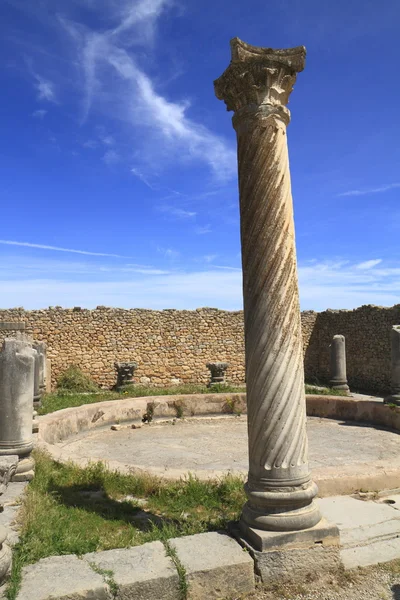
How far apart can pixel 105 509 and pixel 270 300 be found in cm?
250

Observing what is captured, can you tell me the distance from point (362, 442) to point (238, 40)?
22.2 ft

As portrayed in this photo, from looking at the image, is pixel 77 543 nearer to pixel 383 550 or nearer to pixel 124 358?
pixel 383 550

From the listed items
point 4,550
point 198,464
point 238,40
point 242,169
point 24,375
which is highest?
point 238,40

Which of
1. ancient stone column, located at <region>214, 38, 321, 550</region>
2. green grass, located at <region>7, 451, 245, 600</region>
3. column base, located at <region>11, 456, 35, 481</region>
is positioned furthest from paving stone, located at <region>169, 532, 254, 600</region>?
column base, located at <region>11, 456, 35, 481</region>

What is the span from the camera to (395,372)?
10.2 metres

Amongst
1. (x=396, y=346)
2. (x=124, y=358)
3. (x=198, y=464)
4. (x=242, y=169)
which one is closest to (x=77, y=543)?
(x=242, y=169)

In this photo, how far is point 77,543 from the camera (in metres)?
3.28

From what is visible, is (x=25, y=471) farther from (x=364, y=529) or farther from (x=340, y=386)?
(x=340, y=386)

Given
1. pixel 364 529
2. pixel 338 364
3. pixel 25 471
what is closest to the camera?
pixel 364 529

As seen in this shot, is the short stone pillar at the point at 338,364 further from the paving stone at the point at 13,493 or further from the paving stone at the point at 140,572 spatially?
the paving stone at the point at 140,572

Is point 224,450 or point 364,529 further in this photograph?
point 224,450

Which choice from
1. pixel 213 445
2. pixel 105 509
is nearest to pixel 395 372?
pixel 213 445

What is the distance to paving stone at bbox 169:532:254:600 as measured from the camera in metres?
2.85

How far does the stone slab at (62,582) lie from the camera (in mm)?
2535
